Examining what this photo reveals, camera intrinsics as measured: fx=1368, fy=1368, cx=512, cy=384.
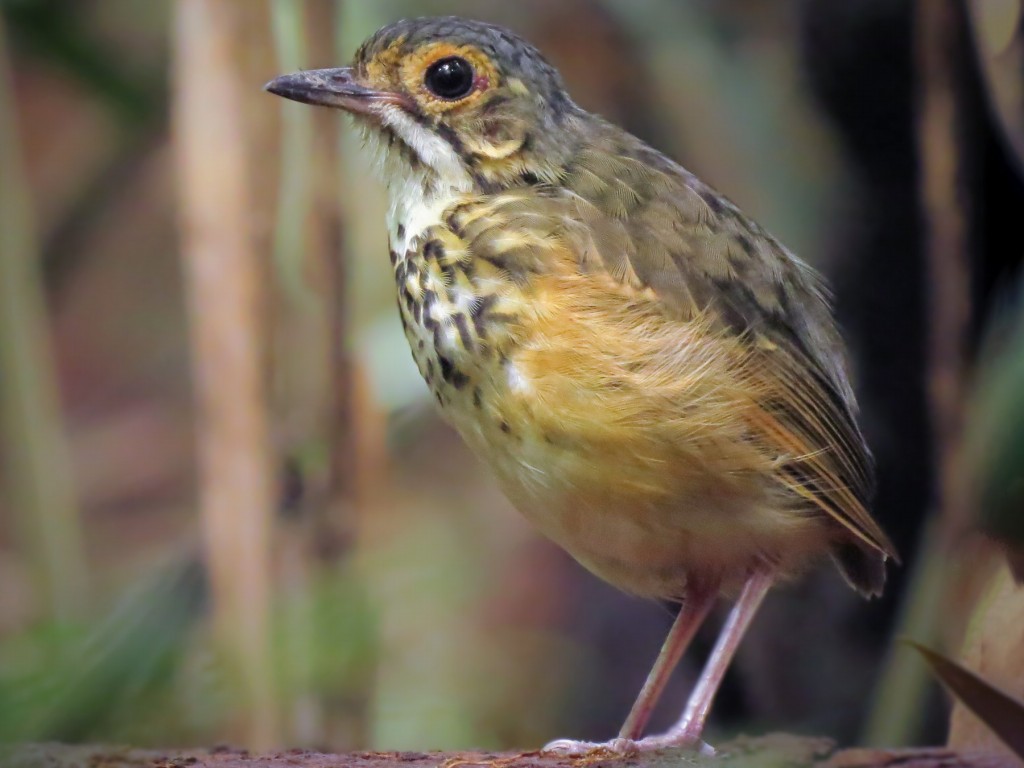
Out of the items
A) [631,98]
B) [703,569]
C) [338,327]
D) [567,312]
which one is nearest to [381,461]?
[338,327]

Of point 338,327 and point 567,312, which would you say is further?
point 338,327

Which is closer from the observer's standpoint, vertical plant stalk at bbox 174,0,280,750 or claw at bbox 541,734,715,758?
claw at bbox 541,734,715,758

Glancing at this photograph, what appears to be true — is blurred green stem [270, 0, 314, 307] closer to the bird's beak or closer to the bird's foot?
the bird's beak

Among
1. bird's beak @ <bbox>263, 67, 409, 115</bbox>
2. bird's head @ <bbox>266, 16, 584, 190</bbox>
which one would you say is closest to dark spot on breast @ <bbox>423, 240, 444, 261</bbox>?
bird's head @ <bbox>266, 16, 584, 190</bbox>

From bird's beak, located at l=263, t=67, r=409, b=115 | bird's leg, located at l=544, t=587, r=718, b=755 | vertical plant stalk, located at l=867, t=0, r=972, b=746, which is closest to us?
bird's beak, located at l=263, t=67, r=409, b=115

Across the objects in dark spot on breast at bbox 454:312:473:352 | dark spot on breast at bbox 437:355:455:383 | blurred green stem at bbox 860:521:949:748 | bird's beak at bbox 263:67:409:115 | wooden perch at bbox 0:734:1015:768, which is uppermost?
bird's beak at bbox 263:67:409:115

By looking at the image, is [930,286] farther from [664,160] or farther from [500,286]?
[500,286]
